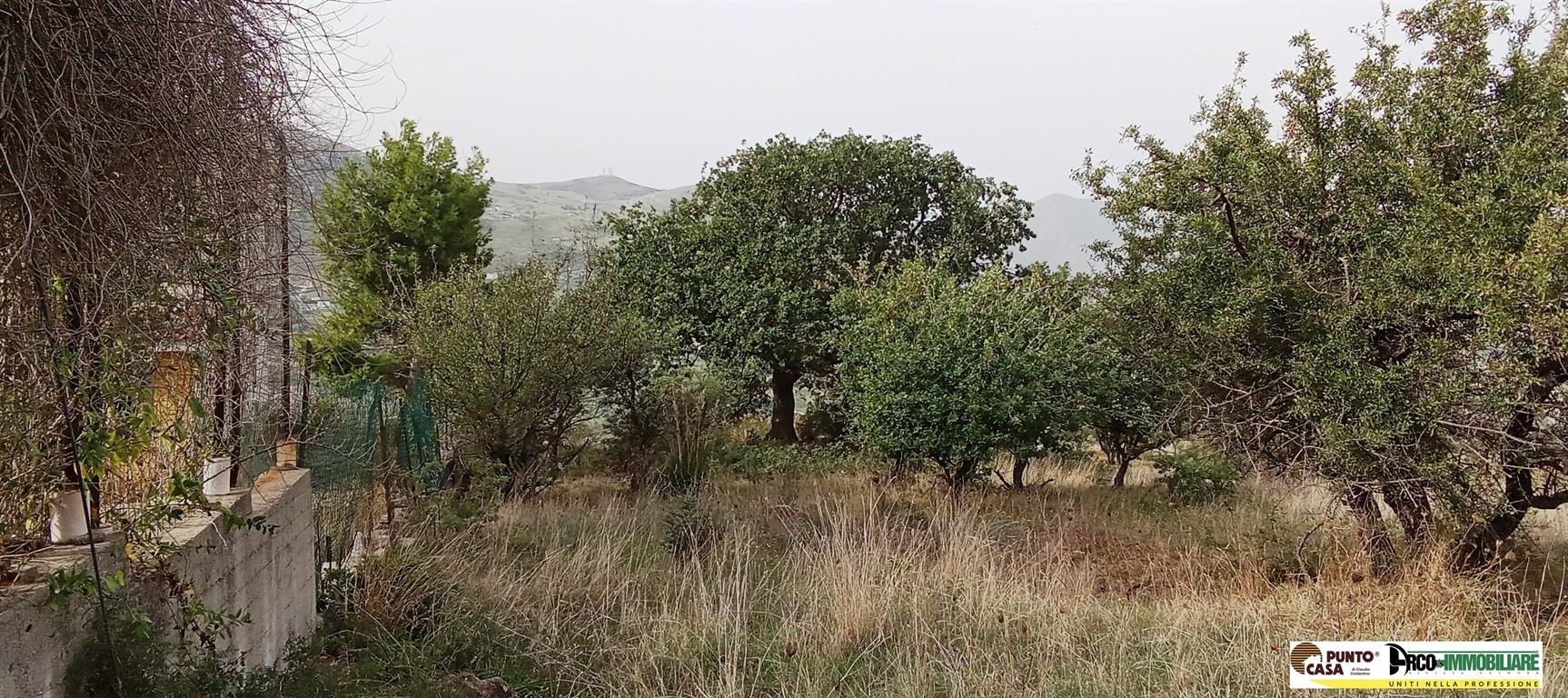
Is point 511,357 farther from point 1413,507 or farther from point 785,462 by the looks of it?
point 1413,507

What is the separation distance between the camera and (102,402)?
2701 mm

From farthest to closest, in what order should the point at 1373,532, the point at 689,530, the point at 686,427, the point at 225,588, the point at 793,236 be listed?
the point at 793,236 < the point at 686,427 < the point at 689,530 < the point at 1373,532 < the point at 225,588

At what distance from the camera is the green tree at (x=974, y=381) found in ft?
28.8

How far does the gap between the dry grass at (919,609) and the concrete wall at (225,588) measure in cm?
71

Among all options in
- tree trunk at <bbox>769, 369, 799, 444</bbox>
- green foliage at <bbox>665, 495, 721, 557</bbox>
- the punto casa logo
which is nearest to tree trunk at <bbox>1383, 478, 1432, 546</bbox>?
the punto casa logo

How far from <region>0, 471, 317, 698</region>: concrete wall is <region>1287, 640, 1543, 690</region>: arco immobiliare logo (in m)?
4.67

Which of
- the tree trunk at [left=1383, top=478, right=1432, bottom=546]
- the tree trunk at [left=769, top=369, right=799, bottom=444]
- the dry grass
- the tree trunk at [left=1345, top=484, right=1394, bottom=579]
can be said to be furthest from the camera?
the tree trunk at [left=769, top=369, right=799, bottom=444]

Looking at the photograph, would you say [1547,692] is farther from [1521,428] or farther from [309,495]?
[309,495]

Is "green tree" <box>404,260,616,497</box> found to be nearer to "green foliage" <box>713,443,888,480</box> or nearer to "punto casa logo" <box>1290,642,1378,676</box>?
"green foliage" <box>713,443,888,480</box>

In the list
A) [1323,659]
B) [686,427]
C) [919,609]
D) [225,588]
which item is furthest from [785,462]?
[225,588]

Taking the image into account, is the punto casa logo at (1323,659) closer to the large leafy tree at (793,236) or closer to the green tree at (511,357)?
the green tree at (511,357)

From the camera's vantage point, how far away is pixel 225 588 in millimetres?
3496

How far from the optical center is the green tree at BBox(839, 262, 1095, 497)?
8.77m

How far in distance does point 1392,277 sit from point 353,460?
7129 millimetres
